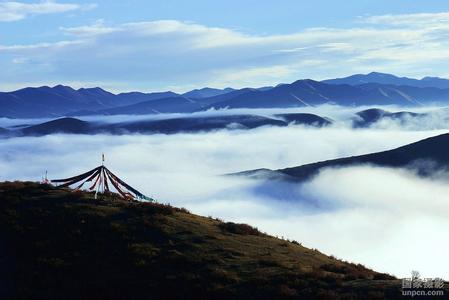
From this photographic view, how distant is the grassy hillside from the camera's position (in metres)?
28.1

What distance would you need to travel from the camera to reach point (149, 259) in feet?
105

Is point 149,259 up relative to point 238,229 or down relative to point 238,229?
down

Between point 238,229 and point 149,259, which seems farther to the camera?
point 238,229

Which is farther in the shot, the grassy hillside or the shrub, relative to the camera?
the shrub

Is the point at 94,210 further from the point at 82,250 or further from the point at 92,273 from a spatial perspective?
the point at 92,273

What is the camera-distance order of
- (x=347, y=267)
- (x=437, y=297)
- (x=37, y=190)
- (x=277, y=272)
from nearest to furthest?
(x=437, y=297) < (x=277, y=272) < (x=347, y=267) < (x=37, y=190)

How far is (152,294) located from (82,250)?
7626 millimetres

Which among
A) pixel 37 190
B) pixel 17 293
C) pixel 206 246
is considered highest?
pixel 37 190

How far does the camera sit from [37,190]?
46.7 metres

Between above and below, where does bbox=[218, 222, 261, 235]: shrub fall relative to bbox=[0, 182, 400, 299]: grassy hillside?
above

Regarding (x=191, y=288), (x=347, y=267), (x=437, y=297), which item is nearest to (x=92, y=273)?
(x=191, y=288)

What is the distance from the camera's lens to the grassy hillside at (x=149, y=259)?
28078 millimetres

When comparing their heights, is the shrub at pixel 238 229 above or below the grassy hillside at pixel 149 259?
above

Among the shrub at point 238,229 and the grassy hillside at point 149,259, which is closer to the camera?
the grassy hillside at point 149,259
